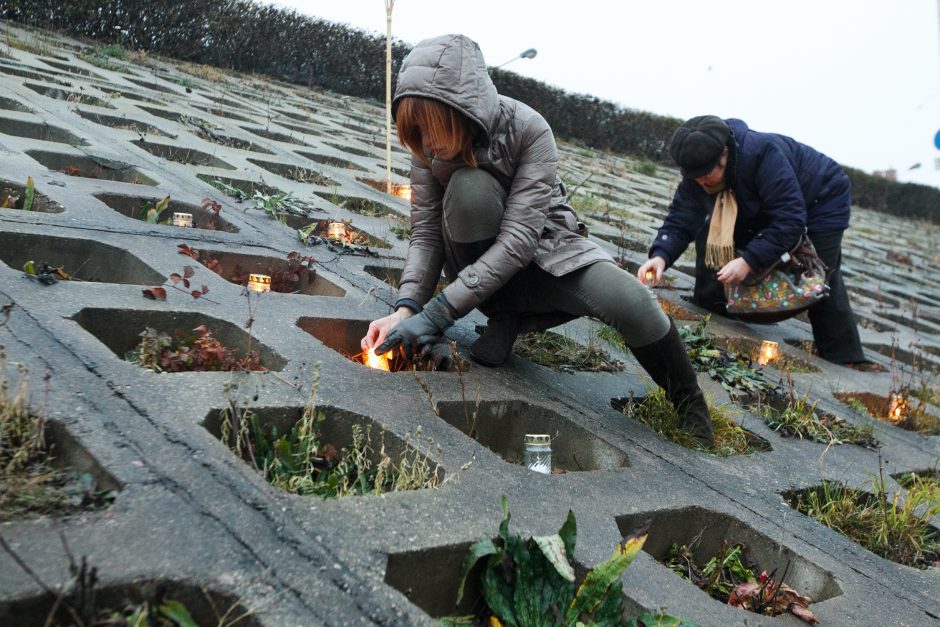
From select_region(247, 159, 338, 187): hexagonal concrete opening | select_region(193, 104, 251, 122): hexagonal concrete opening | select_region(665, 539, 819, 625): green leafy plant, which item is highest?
select_region(193, 104, 251, 122): hexagonal concrete opening

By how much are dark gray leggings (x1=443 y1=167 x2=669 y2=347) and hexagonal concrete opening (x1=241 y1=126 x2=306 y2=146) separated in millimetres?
5521

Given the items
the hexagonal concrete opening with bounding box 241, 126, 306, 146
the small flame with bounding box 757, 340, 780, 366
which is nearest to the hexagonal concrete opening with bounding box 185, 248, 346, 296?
the small flame with bounding box 757, 340, 780, 366

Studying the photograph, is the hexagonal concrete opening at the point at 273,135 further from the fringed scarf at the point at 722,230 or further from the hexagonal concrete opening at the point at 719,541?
the hexagonal concrete opening at the point at 719,541

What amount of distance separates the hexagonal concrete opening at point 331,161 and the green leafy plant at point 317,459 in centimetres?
561

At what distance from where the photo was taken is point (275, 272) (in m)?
4.09

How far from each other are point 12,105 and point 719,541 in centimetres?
603

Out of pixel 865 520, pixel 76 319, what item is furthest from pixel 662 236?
pixel 76 319

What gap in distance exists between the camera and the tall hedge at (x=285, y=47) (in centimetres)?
1245

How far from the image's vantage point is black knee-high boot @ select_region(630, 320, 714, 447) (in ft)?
10.1

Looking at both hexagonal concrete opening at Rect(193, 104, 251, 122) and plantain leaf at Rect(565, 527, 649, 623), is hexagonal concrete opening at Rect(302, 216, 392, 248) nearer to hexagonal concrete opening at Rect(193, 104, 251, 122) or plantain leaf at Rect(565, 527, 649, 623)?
plantain leaf at Rect(565, 527, 649, 623)

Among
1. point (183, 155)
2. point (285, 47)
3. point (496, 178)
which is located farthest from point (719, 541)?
point (285, 47)

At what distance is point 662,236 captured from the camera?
508 centimetres

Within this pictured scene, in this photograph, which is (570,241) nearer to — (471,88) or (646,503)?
(471,88)

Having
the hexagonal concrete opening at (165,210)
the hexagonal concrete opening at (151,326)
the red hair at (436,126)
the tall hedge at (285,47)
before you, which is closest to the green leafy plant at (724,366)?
the red hair at (436,126)
